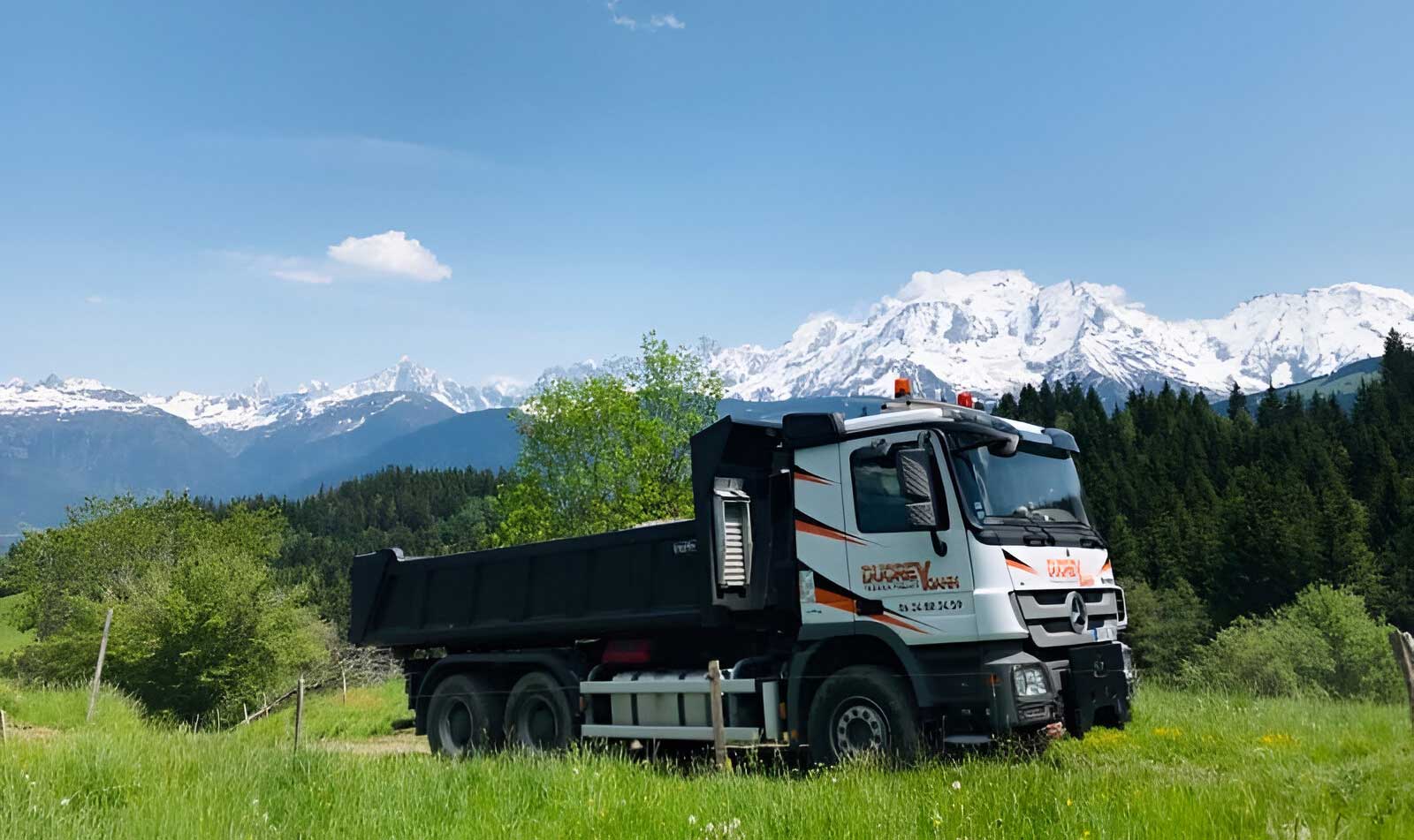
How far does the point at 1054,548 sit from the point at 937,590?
4.34 ft

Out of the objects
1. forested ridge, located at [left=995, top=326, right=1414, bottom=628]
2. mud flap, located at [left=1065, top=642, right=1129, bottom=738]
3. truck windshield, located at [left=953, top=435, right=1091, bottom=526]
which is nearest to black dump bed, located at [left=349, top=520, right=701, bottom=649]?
truck windshield, located at [left=953, top=435, right=1091, bottom=526]

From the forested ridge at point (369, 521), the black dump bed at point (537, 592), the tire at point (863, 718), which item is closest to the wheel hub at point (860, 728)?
the tire at point (863, 718)

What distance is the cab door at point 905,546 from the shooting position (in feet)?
30.9

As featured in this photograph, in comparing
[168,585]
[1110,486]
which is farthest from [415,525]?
[168,585]

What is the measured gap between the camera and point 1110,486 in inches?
3890

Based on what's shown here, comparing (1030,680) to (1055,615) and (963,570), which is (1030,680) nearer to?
(1055,615)

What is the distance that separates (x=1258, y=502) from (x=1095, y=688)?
88.0 meters

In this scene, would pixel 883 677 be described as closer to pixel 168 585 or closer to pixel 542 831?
pixel 542 831

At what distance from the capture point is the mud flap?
9.57m

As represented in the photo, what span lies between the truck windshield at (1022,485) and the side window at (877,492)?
0.61m

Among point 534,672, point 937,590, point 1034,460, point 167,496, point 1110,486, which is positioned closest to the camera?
point 937,590

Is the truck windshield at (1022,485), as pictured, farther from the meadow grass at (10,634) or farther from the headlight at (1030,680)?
the meadow grass at (10,634)

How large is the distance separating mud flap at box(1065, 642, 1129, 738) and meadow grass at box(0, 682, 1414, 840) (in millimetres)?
432

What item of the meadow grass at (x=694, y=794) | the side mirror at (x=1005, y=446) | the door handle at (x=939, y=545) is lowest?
the meadow grass at (x=694, y=794)
